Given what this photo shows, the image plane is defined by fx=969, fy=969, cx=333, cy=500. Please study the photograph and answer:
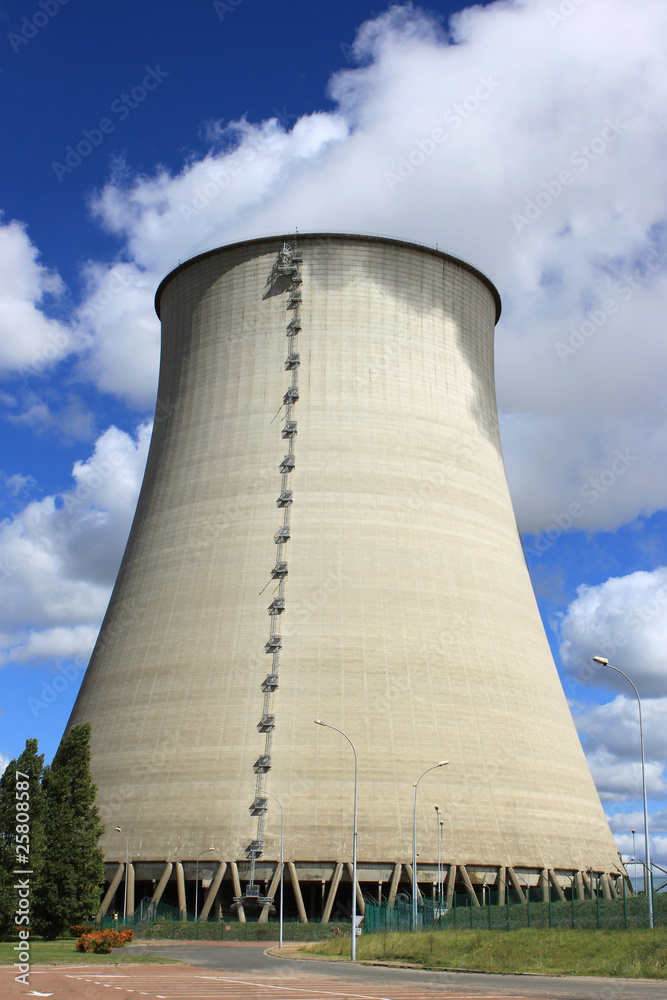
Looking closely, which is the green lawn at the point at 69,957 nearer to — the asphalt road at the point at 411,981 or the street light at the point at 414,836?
the asphalt road at the point at 411,981

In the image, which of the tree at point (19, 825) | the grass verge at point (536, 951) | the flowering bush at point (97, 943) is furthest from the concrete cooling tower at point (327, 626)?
the grass verge at point (536, 951)

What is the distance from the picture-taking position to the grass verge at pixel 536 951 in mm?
13641

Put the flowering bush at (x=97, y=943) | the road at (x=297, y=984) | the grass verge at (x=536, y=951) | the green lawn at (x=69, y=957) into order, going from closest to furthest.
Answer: the road at (x=297, y=984)
the grass verge at (x=536, y=951)
the green lawn at (x=69, y=957)
the flowering bush at (x=97, y=943)

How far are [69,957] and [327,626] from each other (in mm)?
9283

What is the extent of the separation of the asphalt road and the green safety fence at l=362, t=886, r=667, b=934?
10.2 feet

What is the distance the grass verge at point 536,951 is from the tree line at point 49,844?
249 inches

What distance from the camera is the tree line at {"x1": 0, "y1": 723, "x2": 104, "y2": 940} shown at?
20.8 meters

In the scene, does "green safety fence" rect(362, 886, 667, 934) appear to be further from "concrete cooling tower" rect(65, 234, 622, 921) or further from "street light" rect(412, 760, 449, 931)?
"concrete cooling tower" rect(65, 234, 622, 921)

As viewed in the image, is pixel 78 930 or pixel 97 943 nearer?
pixel 97 943

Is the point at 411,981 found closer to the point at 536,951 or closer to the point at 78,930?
the point at 536,951

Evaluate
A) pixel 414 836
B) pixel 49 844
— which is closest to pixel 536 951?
pixel 414 836

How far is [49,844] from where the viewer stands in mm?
21734

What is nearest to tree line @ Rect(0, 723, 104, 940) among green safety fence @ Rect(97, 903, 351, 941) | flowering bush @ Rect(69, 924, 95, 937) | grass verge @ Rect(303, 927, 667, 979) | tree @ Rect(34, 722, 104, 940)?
tree @ Rect(34, 722, 104, 940)

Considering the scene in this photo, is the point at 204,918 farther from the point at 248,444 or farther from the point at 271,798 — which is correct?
the point at 248,444
